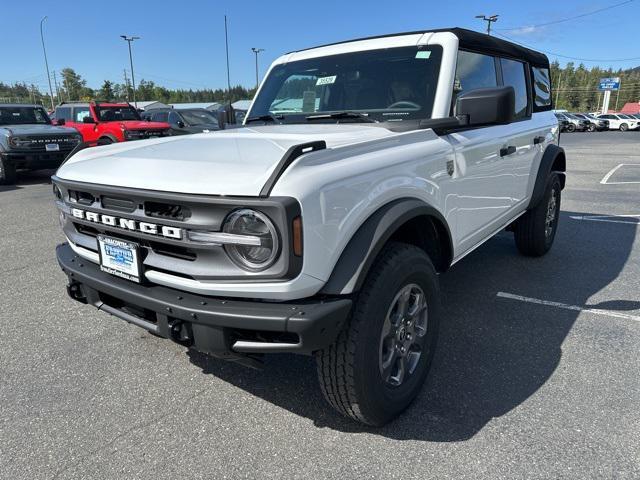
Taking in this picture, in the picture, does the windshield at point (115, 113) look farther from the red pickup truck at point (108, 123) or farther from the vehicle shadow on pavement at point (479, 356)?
the vehicle shadow on pavement at point (479, 356)

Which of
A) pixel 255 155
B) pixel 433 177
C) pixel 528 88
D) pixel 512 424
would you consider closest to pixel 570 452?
pixel 512 424

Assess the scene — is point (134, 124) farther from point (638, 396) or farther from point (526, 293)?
point (638, 396)

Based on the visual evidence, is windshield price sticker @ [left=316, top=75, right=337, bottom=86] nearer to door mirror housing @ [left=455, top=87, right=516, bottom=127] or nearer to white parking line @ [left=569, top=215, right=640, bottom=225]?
door mirror housing @ [left=455, top=87, right=516, bottom=127]

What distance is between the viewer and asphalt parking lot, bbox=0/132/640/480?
2.15m

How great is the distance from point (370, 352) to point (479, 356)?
127cm

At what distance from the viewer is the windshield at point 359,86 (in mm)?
3010

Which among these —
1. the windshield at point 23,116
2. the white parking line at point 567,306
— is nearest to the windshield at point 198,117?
the windshield at point 23,116

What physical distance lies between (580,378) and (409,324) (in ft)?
3.86

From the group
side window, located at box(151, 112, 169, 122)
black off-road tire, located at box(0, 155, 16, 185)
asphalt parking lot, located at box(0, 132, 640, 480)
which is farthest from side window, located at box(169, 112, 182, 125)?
asphalt parking lot, located at box(0, 132, 640, 480)

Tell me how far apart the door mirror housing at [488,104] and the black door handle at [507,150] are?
0.87 metres

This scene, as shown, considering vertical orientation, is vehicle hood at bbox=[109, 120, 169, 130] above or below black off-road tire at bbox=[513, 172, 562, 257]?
above

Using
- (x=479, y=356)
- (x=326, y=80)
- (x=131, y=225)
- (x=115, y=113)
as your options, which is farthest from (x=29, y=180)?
(x=479, y=356)

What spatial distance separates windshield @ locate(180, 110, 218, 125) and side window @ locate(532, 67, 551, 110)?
11046 millimetres

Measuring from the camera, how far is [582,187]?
10.2 m
